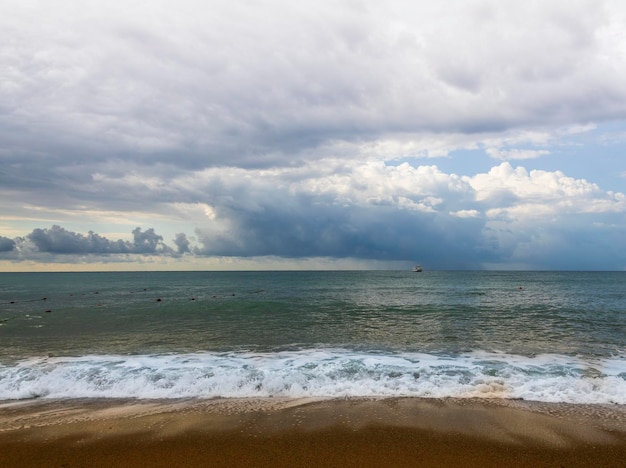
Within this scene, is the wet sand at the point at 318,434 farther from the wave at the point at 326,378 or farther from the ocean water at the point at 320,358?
the ocean water at the point at 320,358

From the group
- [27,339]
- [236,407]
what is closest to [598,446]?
[236,407]

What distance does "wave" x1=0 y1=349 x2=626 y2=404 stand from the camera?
1184 cm

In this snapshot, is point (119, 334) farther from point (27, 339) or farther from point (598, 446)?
point (598, 446)

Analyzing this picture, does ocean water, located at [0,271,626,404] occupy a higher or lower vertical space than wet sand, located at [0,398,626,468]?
lower

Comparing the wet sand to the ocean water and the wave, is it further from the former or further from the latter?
the ocean water

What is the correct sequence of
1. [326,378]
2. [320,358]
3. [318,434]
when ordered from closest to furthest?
[318,434]
[326,378]
[320,358]

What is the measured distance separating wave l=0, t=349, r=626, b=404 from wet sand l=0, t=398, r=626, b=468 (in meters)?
1.02

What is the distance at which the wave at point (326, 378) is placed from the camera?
11844 mm

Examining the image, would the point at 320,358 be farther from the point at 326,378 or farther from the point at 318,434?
the point at 318,434

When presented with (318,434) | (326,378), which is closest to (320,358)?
(326,378)

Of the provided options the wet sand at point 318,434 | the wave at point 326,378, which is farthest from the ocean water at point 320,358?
the wet sand at point 318,434

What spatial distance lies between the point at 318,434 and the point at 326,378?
440 centimetres

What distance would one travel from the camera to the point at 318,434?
28.7 ft

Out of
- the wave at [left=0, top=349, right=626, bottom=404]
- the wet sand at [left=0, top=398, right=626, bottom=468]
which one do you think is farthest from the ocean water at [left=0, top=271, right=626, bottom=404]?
the wet sand at [left=0, top=398, right=626, bottom=468]
